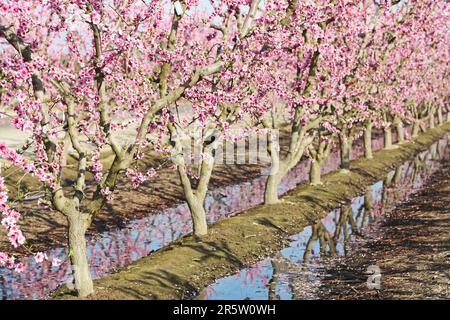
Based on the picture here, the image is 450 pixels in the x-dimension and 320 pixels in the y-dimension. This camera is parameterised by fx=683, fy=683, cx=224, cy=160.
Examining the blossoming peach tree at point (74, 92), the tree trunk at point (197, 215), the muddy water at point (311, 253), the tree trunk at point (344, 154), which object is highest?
the blossoming peach tree at point (74, 92)

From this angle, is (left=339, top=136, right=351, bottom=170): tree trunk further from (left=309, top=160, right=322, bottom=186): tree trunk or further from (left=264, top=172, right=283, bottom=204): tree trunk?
(left=264, top=172, right=283, bottom=204): tree trunk

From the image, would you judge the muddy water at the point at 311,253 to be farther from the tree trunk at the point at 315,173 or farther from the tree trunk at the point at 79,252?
the tree trunk at the point at 79,252

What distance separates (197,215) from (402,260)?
7.39 m

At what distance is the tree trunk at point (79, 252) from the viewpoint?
56.4 feet

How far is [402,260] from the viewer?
76.3 feet

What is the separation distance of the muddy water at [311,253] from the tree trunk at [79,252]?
3.58 meters

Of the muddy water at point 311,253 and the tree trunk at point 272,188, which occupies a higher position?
the tree trunk at point 272,188

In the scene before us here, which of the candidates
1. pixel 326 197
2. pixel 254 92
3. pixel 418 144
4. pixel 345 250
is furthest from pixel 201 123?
pixel 418 144

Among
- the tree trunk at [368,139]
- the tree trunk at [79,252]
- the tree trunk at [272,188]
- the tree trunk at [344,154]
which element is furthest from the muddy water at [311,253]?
the tree trunk at [368,139]

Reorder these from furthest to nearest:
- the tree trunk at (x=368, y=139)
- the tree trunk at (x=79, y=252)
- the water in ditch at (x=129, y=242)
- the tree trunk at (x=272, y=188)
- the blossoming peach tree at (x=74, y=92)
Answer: the tree trunk at (x=368, y=139) < the tree trunk at (x=272, y=188) < the water in ditch at (x=129, y=242) < the tree trunk at (x=79, y=252) < the blossoming peach tree at (x=74, y=92)

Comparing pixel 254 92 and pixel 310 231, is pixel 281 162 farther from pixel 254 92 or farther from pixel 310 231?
pixel 254 92

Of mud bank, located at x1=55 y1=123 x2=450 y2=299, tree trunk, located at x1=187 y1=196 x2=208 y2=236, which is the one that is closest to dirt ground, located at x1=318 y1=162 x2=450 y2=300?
mud bank, located at x1=55 y1=123 x2=450 y2=299

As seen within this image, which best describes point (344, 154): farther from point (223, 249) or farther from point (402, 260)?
point (223, 249)

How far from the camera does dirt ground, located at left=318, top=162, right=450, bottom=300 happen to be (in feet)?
64.4
